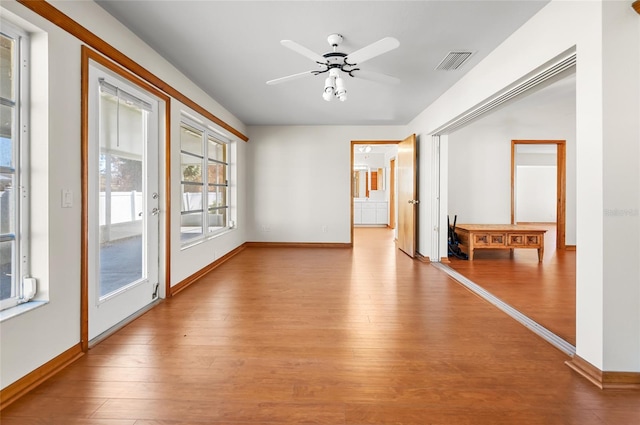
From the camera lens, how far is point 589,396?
165 cm

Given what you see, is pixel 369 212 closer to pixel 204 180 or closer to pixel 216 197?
pixel 216 197

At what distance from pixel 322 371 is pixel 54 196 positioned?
1.93 m

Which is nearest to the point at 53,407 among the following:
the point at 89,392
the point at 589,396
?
the point at 89,392

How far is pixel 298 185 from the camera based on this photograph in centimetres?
654

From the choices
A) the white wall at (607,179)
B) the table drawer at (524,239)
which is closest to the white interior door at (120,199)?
the white wall at (607,179)

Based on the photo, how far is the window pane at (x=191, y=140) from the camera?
3840 millimetres

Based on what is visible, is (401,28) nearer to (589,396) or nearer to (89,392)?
(589,396)

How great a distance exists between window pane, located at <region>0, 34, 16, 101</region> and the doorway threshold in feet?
12.2

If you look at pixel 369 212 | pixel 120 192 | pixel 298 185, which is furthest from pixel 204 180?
pixel 369 212

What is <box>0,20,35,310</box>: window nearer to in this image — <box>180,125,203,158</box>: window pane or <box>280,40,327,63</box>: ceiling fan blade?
<box>280,40,327,63</box>: ceiling fan blade

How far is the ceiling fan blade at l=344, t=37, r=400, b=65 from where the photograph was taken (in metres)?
2.24

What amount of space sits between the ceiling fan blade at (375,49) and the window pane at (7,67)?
214 cm

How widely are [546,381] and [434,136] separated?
389cm

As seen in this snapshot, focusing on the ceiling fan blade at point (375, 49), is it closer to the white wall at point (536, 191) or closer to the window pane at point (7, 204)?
the window pane at point (7, 204)
